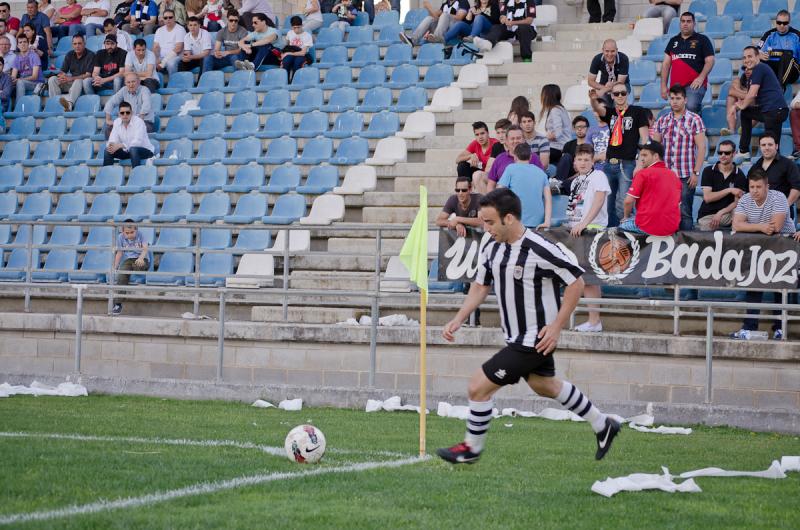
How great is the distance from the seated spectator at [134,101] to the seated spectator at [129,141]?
0.56 metres

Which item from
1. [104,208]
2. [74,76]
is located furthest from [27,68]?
[104,208]

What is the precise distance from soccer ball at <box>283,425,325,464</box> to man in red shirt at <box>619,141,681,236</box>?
20.6ft

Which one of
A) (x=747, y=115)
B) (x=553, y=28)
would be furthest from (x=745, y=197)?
(x=553, y=28)

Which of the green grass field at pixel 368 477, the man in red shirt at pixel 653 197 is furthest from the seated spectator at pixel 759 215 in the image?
the green grass field at pixel 368 477

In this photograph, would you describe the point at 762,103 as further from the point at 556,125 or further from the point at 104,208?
the point at 104,208

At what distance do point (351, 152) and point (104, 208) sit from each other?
407 centimetres

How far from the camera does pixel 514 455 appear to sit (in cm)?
920

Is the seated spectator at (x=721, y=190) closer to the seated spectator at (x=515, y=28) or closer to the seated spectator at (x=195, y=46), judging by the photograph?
the seated spectator at (x=515, y=28)

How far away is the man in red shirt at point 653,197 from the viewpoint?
43.7 feet

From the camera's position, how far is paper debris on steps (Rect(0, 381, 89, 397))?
13.4 m

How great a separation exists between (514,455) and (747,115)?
337 inches

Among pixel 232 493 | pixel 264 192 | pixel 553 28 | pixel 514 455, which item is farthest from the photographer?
pixel 553 28

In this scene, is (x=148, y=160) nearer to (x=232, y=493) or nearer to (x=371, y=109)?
(x=371, y=109)

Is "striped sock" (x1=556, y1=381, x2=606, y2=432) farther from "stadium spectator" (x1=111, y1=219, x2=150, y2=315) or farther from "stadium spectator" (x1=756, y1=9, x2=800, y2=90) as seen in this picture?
"stadium spectator" (x1=756, y1=9, x2=800, y2=90)
